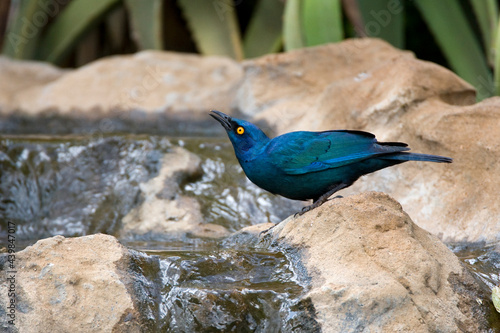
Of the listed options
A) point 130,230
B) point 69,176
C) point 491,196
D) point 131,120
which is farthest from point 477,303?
point 131,120

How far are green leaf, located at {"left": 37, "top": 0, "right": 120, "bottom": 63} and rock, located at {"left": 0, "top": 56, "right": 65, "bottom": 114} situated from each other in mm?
1051

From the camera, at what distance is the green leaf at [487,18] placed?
7395 mm

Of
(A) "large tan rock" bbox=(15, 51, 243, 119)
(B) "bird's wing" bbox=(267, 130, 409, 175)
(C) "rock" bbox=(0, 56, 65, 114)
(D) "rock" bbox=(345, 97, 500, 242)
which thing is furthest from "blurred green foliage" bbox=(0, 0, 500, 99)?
(B) "bird's wing" bbox=(267, 130, 409, 175)

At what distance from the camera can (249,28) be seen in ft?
32.9

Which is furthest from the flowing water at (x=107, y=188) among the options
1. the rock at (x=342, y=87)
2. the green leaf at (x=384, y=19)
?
the green leaf at (x=384, y=19)

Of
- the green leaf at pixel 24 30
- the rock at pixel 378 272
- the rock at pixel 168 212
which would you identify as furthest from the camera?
→ the green leaf at pixel 24 30

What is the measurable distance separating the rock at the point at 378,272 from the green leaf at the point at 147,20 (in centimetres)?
689

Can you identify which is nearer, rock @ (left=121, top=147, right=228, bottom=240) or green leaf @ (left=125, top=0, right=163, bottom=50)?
rock @ (left=121, top=147, right=228, bottom=240)

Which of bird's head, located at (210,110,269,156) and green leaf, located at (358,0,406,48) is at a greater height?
bird's head, located at (210,110,269,156)

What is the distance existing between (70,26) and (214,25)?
240 centimetres

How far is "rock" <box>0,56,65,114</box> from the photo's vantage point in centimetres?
806

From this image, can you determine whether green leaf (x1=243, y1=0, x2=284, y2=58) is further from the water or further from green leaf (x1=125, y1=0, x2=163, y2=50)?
the water

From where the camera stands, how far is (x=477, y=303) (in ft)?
10.9

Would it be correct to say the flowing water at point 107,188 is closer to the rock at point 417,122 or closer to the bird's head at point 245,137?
the rock at point 417,122
